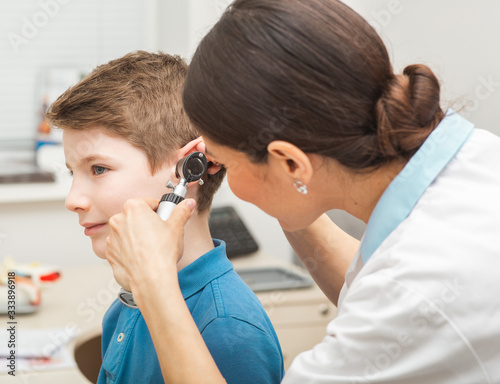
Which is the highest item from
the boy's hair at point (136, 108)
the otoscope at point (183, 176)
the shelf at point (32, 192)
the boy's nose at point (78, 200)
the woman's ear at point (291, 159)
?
the woman's ear at point (291, 159)

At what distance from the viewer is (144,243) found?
0.92m

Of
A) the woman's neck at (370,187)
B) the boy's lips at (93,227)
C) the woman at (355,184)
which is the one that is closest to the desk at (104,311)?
the boy's lips at (93,227)

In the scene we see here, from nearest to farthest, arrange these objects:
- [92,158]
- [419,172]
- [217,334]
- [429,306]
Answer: [429,306] → [419,172] → [217,334] → [92,158]

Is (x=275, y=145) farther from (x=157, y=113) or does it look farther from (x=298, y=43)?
(x=157, y=113)

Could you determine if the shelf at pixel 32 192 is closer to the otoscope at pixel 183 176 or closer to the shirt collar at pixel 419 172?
Answer: the otoscope at pixel 183 176

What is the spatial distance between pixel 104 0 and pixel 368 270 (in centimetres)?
214

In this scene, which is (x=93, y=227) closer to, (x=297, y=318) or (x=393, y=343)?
(x=393, y=343)

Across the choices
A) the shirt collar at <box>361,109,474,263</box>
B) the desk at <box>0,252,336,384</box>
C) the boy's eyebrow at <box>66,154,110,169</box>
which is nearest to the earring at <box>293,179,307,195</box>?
the shirt collar at <box>361,109,474,263</box>

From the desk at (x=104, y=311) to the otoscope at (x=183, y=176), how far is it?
2.36ft

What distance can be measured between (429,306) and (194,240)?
490mm

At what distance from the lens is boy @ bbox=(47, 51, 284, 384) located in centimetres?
104

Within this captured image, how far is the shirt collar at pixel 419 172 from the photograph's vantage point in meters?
0.84

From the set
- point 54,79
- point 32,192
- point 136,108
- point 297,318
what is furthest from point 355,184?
point 54,79

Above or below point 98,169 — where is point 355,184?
above
